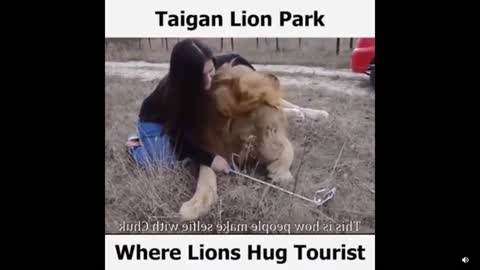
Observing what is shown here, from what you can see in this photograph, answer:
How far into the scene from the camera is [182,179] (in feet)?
11.7

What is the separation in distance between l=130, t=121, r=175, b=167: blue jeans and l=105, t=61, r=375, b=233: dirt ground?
59mm

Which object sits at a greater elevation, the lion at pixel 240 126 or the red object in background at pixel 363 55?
the red object in background at pixel 363 55

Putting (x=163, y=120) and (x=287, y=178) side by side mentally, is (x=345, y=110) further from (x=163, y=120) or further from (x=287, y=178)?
(x=163, y=120)

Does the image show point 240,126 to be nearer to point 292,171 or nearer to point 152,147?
point 292,171

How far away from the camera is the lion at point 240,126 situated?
352cm

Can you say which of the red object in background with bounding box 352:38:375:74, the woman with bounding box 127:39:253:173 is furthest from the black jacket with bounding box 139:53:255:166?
the red object in background with bounding box 352:38:375:74

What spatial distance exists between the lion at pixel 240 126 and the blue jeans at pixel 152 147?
6.8 inches

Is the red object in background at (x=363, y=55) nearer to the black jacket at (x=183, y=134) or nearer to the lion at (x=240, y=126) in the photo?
the lion at (x=240, y=126)

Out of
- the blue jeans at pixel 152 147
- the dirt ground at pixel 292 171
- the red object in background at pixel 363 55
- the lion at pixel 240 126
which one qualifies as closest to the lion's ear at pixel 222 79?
the lion at pixel 240 126

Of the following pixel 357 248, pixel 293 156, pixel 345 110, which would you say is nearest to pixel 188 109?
pixel 293 156

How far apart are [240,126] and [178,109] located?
14.2 inches

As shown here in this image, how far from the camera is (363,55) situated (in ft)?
11.6

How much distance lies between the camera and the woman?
3.51 metres

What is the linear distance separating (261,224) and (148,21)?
1290 millimetres
